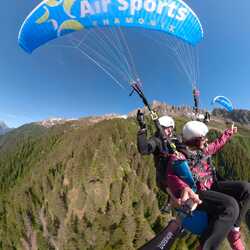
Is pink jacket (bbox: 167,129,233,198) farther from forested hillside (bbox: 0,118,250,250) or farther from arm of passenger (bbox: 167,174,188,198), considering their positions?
forested hillside (bbox: 0,118,250,250)

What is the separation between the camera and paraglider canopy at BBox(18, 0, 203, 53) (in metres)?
9.38

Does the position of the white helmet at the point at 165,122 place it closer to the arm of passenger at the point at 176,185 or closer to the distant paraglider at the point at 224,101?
the arm of passenger at the point at 176,185

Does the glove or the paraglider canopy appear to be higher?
the paraglider canopy

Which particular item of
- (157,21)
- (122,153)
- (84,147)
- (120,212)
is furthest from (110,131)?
(157,21)

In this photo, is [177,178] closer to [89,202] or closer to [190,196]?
[190,196]

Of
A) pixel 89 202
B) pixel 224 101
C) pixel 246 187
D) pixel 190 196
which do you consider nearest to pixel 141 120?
pixel 190 196

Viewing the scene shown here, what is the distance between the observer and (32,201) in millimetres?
86312

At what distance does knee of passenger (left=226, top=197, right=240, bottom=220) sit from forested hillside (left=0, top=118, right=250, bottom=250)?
5557 cm

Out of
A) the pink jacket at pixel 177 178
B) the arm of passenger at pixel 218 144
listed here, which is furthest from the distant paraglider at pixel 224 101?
the pink jacket at pixel 177 178

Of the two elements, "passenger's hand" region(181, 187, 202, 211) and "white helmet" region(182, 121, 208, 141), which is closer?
"passenger's hand" region(181, 187, 202, 211)

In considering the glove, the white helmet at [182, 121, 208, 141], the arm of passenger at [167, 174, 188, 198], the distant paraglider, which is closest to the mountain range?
the distant paraglider

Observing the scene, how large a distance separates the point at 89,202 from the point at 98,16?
70328mm

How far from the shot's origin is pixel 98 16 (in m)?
9.67

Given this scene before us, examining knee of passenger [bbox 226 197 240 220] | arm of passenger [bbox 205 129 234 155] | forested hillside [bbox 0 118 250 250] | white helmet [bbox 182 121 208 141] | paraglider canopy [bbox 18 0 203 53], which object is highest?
paraglider canopy [bbox 18 0 203 53]
